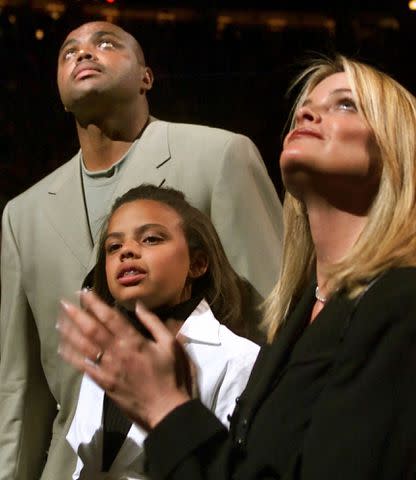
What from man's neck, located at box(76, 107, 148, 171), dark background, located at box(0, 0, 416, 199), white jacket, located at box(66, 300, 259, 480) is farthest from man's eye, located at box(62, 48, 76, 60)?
white jacket, located at box(66, 300, 259, 480)

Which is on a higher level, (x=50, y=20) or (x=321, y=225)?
(x=50, y=20)

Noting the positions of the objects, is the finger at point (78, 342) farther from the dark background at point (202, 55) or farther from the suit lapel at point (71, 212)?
the dark background at point (202, 55)

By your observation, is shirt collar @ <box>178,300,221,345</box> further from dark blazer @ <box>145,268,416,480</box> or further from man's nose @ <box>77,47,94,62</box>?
man's nose @ <box>77,47,94,62</box>

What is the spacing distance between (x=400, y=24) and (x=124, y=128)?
545mm

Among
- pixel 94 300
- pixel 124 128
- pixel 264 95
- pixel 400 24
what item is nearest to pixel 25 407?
pixel 124 128

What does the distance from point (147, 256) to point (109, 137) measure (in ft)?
1.29

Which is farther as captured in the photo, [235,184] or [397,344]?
[235,184]

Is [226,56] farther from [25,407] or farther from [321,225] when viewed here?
[321,225]

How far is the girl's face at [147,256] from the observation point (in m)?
1.41

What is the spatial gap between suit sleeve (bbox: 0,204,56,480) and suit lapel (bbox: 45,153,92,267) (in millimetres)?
105

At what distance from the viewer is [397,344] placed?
94 cm

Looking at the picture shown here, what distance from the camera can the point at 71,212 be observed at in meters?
1.76

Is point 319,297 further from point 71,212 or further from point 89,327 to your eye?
point 71,212

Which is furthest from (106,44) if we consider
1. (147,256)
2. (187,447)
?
(187,447)
